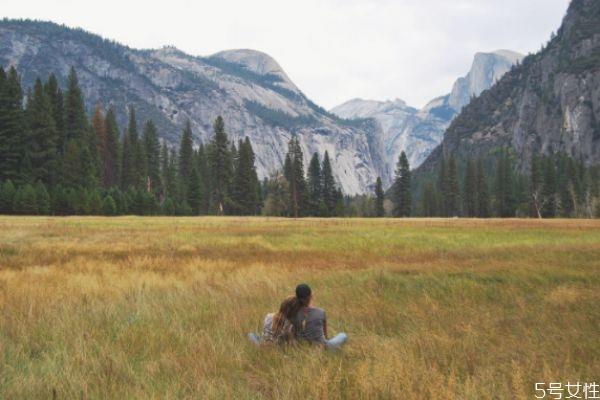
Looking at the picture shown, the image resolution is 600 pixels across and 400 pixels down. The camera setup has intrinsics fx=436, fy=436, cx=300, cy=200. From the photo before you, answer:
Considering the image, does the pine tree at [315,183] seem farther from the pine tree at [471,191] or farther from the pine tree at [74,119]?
the pine tree at [74,119]

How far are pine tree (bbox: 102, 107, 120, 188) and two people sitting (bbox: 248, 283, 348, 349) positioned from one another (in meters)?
85.9

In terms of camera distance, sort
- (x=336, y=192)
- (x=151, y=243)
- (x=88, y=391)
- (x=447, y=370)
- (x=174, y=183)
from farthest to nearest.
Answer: (x=336, y=192), (x=174, y=183), (x=151, y=243), (x=447, y=370), (x=88, y=391)

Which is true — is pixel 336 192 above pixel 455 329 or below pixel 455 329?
above

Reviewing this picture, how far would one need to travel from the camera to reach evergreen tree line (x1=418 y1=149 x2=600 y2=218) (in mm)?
100125

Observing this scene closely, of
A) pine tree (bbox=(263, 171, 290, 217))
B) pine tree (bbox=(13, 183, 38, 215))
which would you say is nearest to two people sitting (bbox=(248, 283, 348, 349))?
pine tree (bbox=(13, 183, 38, 215))

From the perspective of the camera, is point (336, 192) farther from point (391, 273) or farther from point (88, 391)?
point (88, 391)

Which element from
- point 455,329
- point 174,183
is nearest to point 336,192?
point 174,183

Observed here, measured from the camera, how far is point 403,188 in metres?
100

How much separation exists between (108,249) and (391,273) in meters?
13.3

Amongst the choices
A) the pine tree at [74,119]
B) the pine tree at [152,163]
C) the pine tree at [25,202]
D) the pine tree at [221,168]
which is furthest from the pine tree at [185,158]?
the pine tree at [25,202]

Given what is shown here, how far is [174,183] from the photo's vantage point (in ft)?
290

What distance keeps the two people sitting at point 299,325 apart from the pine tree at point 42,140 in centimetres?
6523

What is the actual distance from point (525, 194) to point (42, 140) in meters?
105

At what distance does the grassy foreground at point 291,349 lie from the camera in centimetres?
477
